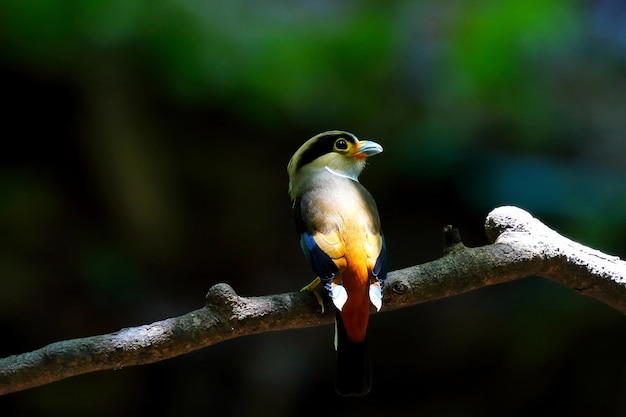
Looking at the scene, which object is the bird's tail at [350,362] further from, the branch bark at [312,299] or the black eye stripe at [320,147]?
the black eye stripe at [320,147]

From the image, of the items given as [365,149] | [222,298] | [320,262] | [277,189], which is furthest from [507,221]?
[277,189]

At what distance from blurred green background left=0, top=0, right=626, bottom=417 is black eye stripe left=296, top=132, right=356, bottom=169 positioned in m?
1.21

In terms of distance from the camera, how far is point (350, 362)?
190 centimetres

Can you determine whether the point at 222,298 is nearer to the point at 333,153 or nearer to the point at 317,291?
the point at 317,291

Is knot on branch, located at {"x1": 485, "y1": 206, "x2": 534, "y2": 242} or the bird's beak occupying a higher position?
the bird's beak

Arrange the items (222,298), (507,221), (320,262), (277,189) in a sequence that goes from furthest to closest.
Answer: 1. (277,189)
2. (507,221)
3. (320,262)
4. (222,298)

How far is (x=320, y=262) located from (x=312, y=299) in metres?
0.09

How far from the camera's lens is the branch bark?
162 cm

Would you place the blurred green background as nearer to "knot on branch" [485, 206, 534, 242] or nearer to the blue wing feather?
"knot on branch" [485, 206, 534, 242]

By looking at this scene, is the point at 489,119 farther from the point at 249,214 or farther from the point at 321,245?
the point at 321,245

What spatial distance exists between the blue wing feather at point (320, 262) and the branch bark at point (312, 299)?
82mm

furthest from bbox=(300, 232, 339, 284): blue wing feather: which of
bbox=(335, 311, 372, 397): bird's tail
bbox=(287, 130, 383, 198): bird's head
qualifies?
bbox=(287, 130, 383, 198): bird's head

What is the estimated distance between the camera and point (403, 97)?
150 inches

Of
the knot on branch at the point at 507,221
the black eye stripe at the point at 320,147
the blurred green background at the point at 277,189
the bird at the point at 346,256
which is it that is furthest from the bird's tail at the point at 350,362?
the blurred green background at the point at 277,189
